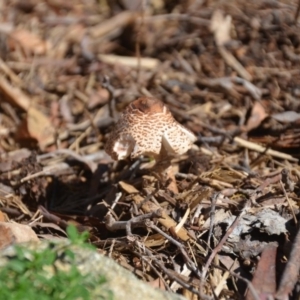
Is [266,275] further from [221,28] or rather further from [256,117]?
[221,28]

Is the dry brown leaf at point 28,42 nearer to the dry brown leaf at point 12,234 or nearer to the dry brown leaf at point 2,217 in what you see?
the dry brown leaf at point 2,217

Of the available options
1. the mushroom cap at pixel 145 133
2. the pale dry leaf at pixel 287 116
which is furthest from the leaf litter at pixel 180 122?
the mushroom cap at pixel 145 133

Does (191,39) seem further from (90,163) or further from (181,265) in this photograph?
(181,265)

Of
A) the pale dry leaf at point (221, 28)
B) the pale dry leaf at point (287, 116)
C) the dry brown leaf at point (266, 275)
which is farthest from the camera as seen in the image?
the pale dry leaf at point (221, 28)

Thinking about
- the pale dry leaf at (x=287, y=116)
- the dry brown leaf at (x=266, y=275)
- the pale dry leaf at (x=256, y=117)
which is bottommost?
the dry brown leaf at (x=266, y=275)

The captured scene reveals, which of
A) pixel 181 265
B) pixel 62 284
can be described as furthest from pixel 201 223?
pixel 62 284

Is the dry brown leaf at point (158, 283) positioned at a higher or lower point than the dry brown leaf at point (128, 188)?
lower

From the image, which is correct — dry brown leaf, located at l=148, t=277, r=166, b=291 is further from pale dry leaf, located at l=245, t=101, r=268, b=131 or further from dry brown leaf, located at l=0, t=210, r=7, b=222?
pale dry leaf, located at l=245, t=101, r=268, b=131
